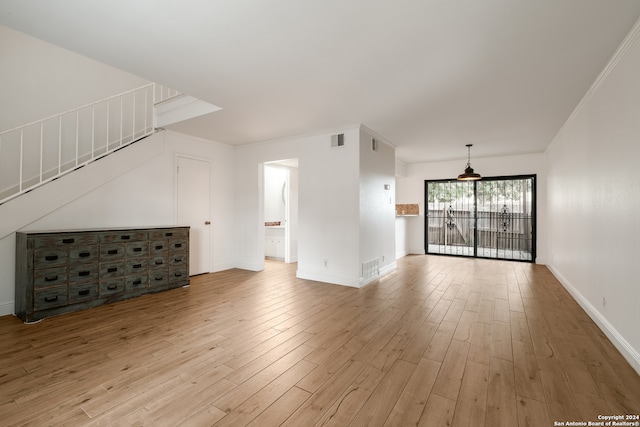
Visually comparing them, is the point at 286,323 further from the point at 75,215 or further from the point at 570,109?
the point at 570,109

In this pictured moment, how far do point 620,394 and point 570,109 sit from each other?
12.2ft

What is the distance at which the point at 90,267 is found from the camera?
360cm

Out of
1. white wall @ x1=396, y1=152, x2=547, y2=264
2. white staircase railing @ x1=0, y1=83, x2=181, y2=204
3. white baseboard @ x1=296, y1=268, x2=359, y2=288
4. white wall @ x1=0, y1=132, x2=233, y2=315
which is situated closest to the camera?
white wall @ x1=0, y1=132, x2=233, y2=315

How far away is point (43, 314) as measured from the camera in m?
3.23

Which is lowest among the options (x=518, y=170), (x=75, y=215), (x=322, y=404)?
(x=322, y=404)

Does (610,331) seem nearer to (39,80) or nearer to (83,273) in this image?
(83,273)

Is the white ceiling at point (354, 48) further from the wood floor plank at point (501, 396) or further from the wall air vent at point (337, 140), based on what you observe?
the wood floor plank at point (501, 396)

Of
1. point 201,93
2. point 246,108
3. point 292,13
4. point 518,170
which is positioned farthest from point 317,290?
point 518,170

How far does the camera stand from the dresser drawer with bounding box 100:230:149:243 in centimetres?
374

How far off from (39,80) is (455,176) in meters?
8.93

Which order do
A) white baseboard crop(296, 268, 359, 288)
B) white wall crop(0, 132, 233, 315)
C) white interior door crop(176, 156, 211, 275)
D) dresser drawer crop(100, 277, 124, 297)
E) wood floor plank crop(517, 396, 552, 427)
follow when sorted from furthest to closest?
white interior door crop(176, 156, 211, 275) < white baseboard crop(296, 268, 359, 288) < dresser drawer crop(100, 277, 124, 297) < white wall crop(0, 132, 233, 315) < wood floor plank crop(517, 396, 552, 427)

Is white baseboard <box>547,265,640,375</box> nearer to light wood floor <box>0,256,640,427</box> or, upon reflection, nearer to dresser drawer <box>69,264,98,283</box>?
light wood floor <box>0,256,640,427</box>

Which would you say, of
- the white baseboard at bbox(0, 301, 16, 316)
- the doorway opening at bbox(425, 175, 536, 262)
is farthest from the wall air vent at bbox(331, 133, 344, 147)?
the white baseboard at bbox(0, 301, 16, 316)

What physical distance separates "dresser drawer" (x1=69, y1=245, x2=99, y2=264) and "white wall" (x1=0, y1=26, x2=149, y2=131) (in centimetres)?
215
